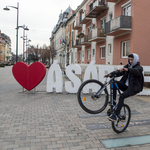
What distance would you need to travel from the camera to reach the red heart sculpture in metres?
9.22

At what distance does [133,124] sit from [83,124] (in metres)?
1.39

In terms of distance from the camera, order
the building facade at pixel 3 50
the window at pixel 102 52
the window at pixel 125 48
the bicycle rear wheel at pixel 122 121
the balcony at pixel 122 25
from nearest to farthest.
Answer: the bicycle rear wheel at pixel 122 121, the balcony at pixel 122 25, the window at pixel 125 48, the window at pixel 102 52, the building facade at pixel 3 50

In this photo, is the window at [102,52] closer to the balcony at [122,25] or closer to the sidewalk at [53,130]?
the balcony at [122,25]

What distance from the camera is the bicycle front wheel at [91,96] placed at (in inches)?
160

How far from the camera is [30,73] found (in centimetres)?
937

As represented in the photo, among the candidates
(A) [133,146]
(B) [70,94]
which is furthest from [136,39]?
(A) [133,146]

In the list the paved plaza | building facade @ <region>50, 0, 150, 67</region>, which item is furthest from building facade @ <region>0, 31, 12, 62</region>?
the paved plaza

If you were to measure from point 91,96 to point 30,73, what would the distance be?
603 cm

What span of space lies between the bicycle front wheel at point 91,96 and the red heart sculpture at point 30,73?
17.2ft

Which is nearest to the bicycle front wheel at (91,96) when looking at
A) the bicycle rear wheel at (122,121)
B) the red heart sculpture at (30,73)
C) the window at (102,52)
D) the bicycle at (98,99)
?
the bicycle at (98,99)

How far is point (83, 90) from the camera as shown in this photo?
13.5 feet

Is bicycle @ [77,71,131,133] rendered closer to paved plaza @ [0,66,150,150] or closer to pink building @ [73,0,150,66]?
paved plaza @ [0,66,150,150]

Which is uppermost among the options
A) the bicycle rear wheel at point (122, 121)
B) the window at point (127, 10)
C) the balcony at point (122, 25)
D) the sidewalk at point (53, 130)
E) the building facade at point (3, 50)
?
the building facade at point (3, 50)

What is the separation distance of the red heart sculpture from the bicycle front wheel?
5231 mm
